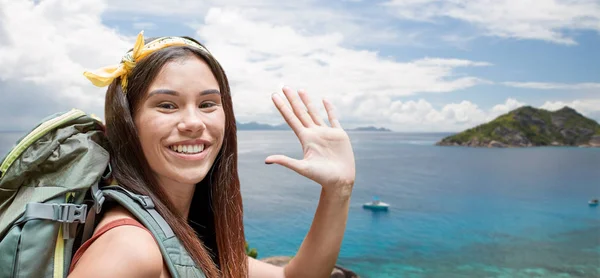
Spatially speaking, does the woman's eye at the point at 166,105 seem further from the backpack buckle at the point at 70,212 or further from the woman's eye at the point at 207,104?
the backpack buckle at the point at 70,212

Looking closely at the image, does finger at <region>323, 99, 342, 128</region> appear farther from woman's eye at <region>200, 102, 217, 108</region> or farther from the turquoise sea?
the turquoise sea

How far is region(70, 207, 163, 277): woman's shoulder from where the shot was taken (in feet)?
4.59

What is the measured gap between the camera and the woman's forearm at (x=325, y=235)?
2.12m

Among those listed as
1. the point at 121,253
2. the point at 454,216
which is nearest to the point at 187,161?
the point at 121,253

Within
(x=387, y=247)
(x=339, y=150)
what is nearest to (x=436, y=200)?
(x=387, y=247)

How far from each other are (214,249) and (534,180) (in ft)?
264

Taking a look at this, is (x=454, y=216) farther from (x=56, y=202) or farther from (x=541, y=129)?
(x=56, y=202)

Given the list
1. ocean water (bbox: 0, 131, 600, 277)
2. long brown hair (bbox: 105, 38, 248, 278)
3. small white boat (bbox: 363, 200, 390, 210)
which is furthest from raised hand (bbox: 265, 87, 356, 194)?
small white boat (bbox: 363, 200, 390, 210)

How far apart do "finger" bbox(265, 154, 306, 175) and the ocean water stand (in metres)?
35.3

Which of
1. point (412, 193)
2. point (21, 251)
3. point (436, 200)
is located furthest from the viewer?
point (412, 193)

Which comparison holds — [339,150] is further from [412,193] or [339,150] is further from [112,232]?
[412,193]

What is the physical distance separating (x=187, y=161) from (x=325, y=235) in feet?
2.38

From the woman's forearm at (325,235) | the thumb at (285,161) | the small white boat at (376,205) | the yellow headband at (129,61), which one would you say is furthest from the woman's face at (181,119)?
the small white boat at (376,205)

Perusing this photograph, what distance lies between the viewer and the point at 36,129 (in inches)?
65.2
